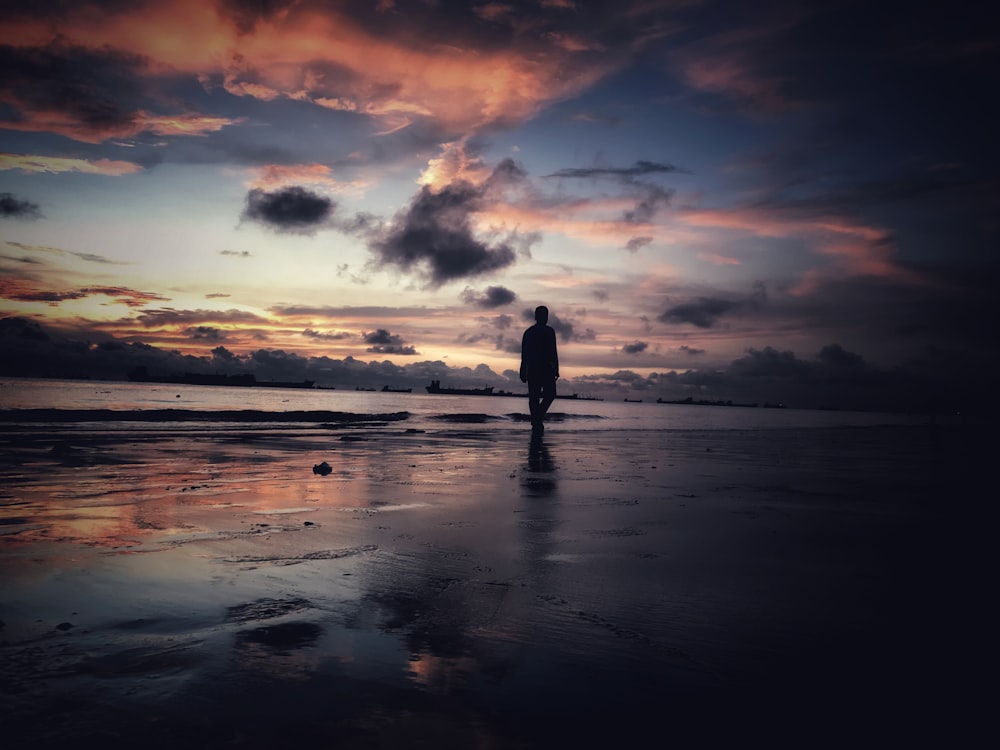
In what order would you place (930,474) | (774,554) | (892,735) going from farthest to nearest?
1. (930,474)
2. (774,554)
3. (892,735)

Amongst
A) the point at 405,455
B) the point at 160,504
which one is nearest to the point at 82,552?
the point at 160,504

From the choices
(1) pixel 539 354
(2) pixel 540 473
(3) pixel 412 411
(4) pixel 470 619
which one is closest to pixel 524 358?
(1) pixel 539 354

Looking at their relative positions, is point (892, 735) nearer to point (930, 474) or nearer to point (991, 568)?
point (991, 568)

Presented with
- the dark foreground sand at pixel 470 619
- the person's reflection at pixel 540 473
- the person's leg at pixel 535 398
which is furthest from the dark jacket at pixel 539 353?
the dark foreground sand at pixel 470 619

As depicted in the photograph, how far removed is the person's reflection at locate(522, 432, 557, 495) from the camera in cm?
763

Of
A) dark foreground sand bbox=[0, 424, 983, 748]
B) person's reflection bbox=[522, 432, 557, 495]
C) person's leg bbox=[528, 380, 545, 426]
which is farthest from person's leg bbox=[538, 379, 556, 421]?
dark foreground sand bbox=[0, 424, 983, 748]

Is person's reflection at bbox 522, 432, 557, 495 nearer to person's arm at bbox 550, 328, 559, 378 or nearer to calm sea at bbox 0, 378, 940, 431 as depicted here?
person's arm at bbox 550, 328, 559, 378

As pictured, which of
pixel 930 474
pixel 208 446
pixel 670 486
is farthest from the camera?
pixel 208 446

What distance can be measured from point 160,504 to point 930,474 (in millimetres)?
10762

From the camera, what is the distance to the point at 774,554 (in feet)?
14.6

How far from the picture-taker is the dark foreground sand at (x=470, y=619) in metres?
1.99

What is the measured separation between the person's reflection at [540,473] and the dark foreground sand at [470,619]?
31.6 inches

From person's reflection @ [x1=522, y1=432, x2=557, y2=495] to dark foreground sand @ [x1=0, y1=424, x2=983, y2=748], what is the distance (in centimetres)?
80

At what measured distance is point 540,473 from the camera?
9305mm
